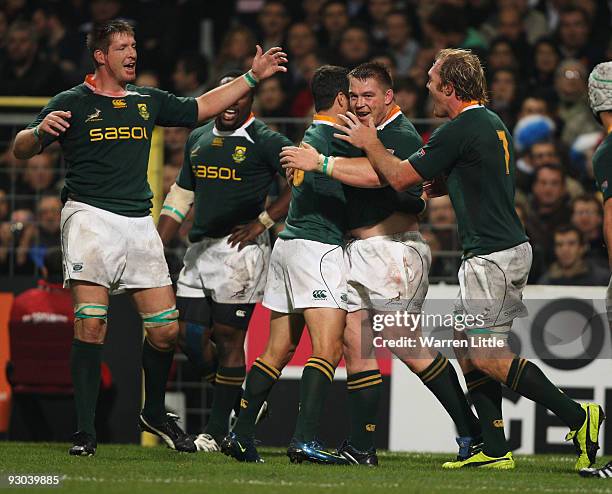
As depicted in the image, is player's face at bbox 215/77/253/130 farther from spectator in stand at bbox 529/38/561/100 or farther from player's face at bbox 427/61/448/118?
spectator in stand at bbox 529/38/561/100

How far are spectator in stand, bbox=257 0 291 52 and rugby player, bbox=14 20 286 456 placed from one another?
600 cm

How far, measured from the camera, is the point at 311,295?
24.4 feet

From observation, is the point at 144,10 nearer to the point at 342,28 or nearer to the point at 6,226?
the point at 342,28

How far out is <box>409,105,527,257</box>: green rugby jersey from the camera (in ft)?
23.5

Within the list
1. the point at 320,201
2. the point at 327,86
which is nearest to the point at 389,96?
the point at 327,86

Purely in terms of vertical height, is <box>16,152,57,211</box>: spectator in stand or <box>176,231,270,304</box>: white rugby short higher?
<box>16,152,57,211</box>: spectator in stand

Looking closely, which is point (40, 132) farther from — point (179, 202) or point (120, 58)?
point (179, 202)

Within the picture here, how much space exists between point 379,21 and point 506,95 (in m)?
2.46

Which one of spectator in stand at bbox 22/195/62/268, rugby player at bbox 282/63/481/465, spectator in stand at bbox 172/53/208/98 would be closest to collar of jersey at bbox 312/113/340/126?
rugby player at bbox 282/63/481/465

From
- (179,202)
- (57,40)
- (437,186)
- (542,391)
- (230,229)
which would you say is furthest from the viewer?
(57,40)

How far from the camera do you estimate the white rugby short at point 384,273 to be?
7.63m

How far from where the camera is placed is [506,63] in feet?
41.2

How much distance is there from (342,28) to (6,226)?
4.85 meters

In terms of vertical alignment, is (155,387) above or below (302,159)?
below
